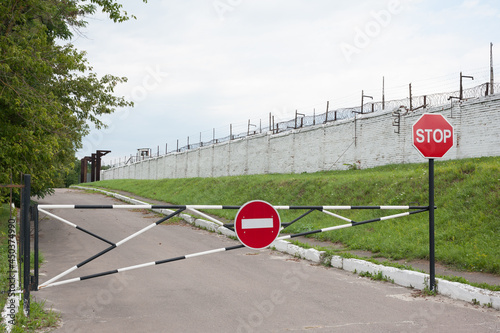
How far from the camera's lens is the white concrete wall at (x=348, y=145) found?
52.1 ft

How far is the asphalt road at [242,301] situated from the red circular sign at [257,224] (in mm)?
852

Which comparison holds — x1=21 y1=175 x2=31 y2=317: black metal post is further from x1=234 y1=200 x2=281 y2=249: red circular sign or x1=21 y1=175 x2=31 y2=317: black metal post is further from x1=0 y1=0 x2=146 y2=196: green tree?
x1=0 y1=0 x2=146 y2=196: green tree

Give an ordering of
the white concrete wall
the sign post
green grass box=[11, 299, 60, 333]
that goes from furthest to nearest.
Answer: the white concrete wall, the sign post, green grass box=[11, 299, 60, 333]

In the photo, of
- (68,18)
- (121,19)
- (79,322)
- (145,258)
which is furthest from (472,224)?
(68,18)

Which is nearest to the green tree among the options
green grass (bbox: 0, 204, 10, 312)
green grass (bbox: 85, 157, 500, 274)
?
green grass (bbox: 0, 204, 10, 312)

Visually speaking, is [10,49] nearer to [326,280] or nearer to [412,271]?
[326,280]

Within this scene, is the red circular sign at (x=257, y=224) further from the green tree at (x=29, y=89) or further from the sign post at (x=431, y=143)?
the green tree at (x=29, y=89)

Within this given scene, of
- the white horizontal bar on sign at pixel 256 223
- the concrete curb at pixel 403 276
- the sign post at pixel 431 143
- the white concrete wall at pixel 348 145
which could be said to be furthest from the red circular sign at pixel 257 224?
the white concrete wall at pixel 348 145

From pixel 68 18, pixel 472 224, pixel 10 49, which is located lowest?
pixel 472 224

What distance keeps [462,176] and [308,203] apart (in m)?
5.27

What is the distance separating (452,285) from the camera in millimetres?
6078

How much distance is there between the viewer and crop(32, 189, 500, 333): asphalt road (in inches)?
187

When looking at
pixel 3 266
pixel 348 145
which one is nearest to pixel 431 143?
pixel 3 266

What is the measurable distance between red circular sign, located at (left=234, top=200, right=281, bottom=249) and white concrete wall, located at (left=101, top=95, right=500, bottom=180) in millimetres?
13161
